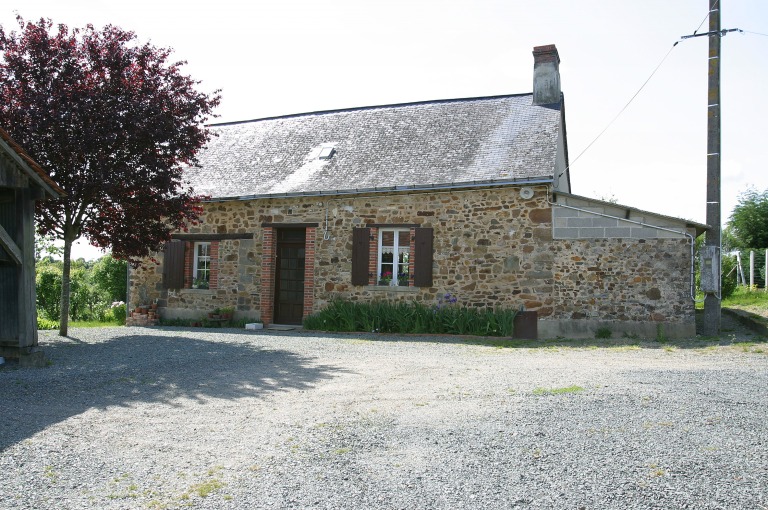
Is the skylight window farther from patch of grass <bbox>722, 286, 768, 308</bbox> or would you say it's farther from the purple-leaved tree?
patch of grass <bbox>722, 286, 768, 308</bbox>

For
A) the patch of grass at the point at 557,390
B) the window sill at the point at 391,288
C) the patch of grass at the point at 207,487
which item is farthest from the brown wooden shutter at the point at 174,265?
the patch of grass at the point at 207,487

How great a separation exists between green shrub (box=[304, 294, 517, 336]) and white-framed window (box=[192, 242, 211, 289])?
328 cm

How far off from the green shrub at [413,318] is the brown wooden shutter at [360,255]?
538 mm

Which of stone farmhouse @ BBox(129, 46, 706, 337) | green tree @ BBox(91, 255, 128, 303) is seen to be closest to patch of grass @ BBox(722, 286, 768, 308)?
stone farmhouse @ BBox(129, 46, 706, 337)

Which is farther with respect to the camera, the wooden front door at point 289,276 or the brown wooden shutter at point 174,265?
the brown wooden shutter at point 174,265

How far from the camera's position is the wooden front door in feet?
47.3

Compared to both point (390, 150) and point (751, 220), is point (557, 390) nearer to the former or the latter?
point (390, 150)

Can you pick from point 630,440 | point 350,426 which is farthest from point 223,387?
point 630,440

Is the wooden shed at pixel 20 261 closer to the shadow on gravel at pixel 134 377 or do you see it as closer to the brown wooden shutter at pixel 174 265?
the shadow on gravel at pixel 134 377

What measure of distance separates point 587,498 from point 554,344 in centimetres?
782

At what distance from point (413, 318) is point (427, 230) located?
1.82 metres

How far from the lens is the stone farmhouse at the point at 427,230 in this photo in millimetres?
11688

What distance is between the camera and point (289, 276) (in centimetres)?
1452

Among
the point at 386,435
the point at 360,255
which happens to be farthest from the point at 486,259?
the point at 386,435
